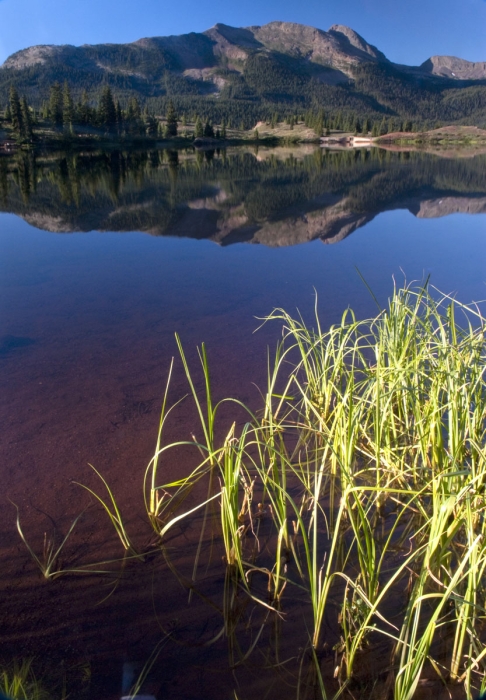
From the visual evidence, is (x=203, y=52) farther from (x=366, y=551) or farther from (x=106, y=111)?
(x=366, y=551)

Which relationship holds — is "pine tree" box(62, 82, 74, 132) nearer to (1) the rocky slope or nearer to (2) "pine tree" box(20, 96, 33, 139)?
(2) "pine tree" box(20, 96, 33, 139)

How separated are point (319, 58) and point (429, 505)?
739ft

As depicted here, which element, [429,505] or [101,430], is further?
[101,430]

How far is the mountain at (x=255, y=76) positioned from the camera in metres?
143

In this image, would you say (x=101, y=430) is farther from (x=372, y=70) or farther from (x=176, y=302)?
(x=372, y=70)

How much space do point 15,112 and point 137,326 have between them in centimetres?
4060

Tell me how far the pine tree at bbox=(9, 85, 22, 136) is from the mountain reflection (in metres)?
21.6

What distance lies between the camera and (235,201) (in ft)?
44.0

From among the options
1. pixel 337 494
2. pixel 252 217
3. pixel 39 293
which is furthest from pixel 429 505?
pixel 252 217

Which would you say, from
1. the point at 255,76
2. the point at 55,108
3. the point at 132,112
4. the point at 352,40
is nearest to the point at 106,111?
the point at 132,112

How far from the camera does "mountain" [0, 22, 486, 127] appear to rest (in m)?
143

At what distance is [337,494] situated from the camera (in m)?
2.83

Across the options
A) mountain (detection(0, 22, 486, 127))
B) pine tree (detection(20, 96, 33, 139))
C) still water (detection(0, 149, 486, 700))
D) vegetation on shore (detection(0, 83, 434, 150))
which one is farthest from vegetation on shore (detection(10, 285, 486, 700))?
mountain (detection(0, 22, 486, 127))

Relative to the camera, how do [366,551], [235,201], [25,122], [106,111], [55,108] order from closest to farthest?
[366,551] → [235,201] → [25,122] → [55,108] → [106,111]
